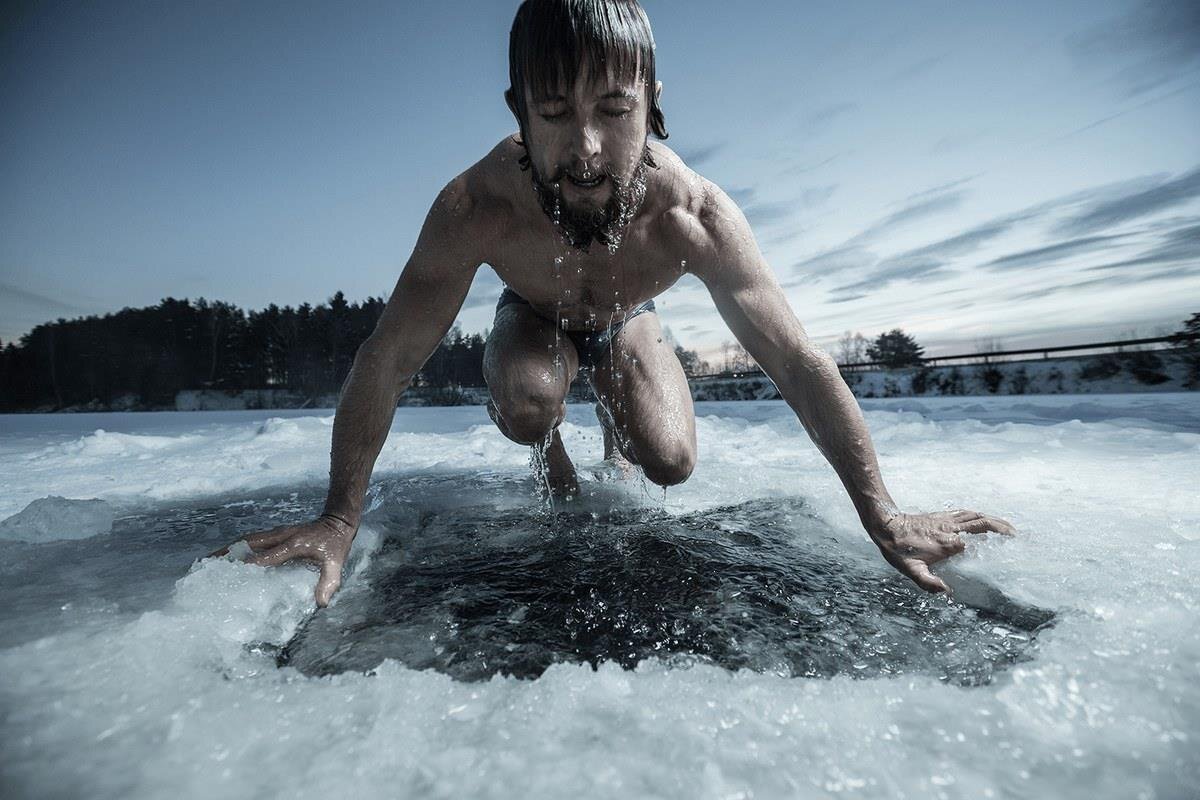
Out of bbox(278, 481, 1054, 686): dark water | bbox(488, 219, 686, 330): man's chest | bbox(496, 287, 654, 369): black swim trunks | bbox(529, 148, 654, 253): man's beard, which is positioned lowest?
bbox(278, 481, 1054, 686): dark water

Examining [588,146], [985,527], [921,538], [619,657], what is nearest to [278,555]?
[619,657]

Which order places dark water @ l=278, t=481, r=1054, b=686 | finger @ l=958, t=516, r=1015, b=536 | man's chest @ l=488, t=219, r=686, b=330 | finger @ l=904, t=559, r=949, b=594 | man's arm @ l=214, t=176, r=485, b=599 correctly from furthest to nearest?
1. man's chest @ l=488, t=219, r=686, b=330
2. man's arm @ l=214, t=176, r=485, b=599
3. finger @ l=958, t=516, r=1015, b=536
4. finger @ l=904, t=559, r=949, b=594
5. dark water @ l=278, t=481, r=1054, b=686

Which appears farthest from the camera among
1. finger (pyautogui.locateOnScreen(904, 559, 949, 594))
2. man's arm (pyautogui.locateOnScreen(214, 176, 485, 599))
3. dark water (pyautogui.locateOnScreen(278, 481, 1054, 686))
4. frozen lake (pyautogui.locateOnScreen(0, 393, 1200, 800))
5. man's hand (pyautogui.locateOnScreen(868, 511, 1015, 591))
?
man's arm (pyautogui.locateOnScreen(214, 176, 485, 599))

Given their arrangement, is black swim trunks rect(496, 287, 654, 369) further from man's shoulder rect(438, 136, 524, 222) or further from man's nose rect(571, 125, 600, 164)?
man's nose rect(571, 125, 600, 164)

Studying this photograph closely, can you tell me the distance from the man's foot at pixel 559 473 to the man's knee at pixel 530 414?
0.32 meters

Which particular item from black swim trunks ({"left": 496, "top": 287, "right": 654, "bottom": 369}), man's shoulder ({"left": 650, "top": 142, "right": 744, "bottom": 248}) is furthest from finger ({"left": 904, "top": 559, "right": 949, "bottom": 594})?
black swim trunks ({"left": 496, "top": 287, "right": 654, "bottom": 369})

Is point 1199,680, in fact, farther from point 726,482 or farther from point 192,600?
point 726,482

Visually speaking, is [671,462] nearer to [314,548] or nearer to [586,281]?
[586,281]

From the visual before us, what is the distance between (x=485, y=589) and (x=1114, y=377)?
1309cm

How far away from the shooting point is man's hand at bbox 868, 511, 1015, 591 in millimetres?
1480

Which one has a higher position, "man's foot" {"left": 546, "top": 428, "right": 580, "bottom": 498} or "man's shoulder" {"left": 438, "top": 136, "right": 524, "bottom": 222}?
"man's shoulder" {"left": 438, "top": 136, "right": 524, "bottom": 222}

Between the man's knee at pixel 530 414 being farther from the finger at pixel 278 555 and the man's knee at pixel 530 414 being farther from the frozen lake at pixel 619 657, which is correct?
the finger at pixel 278 555

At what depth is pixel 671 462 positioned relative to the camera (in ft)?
7.18

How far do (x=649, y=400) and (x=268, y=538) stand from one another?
1.43 meters
